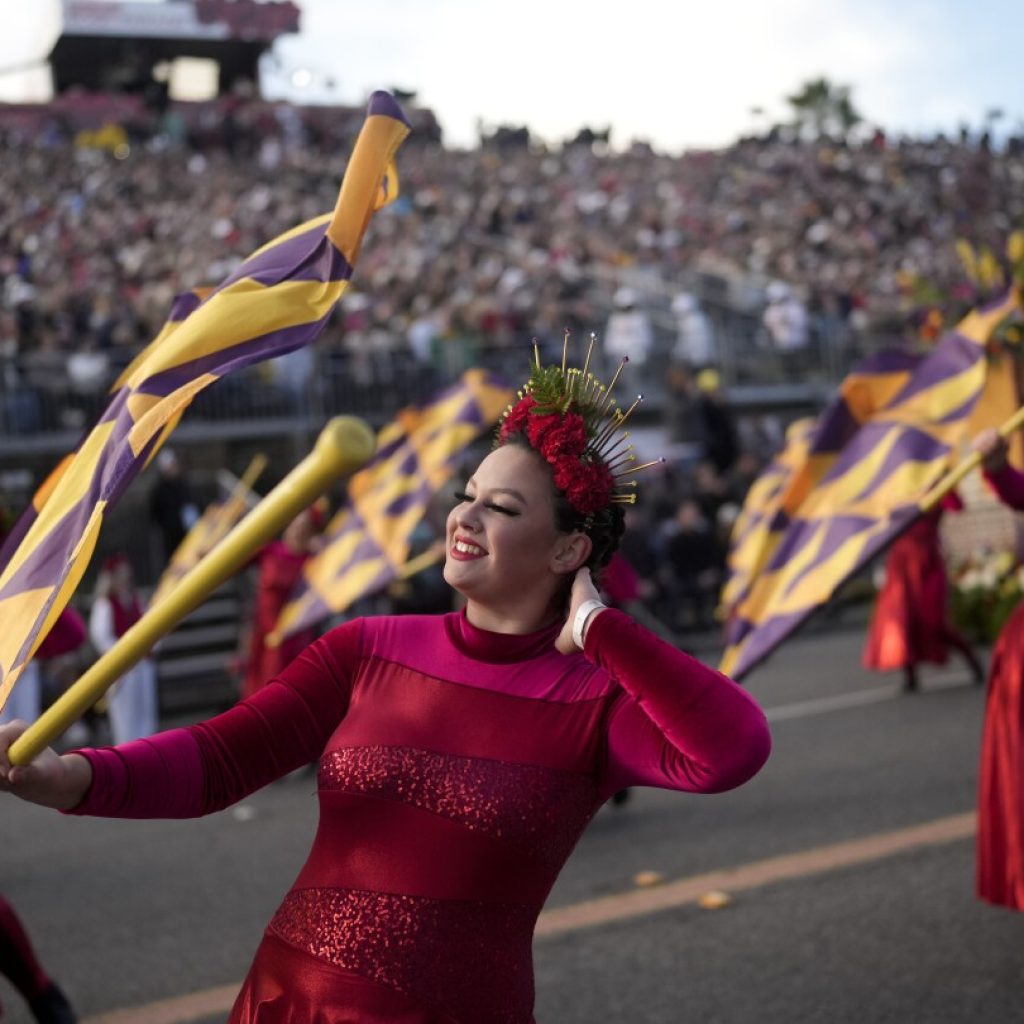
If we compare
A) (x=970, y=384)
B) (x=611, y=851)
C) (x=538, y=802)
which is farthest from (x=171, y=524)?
(x=538, y=802)

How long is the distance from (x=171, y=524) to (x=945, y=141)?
2403cm

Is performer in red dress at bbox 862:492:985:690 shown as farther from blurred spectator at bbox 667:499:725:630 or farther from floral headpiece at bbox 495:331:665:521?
floral headpiece at bbox 495:331:665:521

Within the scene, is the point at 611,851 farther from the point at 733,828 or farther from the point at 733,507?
the point at 733,507

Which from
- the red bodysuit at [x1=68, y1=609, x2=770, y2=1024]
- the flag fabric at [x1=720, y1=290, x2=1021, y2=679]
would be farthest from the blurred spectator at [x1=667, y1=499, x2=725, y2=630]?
the red bodysuit at [x1=68, y1=609, x2=770, y2=1024]

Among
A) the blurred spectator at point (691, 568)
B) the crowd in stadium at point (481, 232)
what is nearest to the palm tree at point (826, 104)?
the crowd in stadium at point (481, 232)

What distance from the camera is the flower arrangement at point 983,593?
12.7 meters

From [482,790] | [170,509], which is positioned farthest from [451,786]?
[170,509]

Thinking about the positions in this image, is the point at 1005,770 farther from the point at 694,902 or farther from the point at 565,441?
the point at 565,441

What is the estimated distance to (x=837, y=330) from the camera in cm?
2131

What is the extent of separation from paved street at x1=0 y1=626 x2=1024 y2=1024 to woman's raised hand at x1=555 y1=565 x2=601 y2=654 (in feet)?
8.25

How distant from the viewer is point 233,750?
2539 millimetres

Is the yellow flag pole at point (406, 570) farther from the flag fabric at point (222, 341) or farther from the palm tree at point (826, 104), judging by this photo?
the palm tree at point (826, 104)

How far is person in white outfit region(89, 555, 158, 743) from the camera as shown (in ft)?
33.8

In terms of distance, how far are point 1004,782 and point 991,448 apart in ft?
3.89
